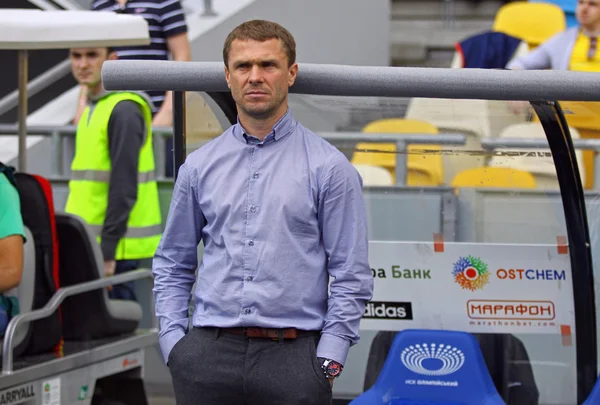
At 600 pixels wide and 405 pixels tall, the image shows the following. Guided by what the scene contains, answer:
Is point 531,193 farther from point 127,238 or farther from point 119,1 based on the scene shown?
point 119,1

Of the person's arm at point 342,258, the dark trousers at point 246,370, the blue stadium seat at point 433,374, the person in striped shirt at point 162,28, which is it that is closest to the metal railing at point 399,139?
the blue stadium seat at point 433,374

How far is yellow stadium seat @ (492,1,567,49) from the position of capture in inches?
422

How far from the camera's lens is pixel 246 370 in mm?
3605

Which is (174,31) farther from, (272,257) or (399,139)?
(272,257)

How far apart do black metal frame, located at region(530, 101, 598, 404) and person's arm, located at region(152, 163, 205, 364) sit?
152 centimetres

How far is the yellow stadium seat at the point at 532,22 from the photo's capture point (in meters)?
10.7

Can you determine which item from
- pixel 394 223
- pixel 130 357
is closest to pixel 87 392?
pixel 130 357

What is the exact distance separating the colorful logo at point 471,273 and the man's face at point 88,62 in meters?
2.89

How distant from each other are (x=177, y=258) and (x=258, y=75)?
2.15 ft

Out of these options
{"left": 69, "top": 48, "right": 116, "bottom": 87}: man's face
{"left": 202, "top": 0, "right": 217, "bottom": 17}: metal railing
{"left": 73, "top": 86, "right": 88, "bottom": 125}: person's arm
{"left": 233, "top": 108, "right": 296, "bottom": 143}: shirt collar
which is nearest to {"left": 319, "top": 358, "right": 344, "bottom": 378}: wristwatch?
{"left": 233, "top": 108, "right": 296, "bottom": 143}: shirt collar

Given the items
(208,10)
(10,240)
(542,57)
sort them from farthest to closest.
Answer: (208,10)
(542,57)
(10,240)

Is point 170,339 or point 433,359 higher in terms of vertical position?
point 170,339

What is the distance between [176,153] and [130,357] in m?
1.86

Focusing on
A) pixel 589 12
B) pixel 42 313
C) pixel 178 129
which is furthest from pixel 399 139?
pixel 589 12
